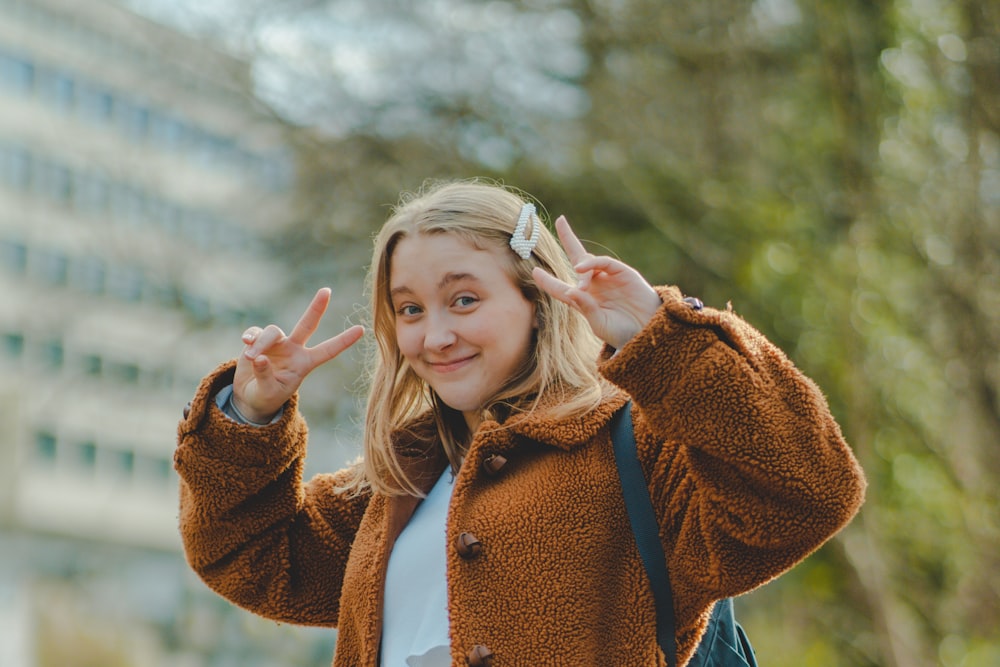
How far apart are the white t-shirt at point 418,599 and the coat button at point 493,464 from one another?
5.3 inches

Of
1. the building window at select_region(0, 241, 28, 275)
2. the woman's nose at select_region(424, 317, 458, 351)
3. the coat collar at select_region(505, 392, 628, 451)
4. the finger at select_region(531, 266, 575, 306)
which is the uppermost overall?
the building window at select_region(0, 241, 28, 275)

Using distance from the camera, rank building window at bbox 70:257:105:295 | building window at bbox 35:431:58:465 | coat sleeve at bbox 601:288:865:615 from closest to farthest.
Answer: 1. coat sleeve at bbox 601:288:865:615
2. building window at bbox 70:257:105:295
3. building window at bbox 35:431:58:465

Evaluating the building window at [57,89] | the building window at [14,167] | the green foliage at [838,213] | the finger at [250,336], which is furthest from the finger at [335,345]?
the building window at [14,167]

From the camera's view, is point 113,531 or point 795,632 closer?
point 795,632

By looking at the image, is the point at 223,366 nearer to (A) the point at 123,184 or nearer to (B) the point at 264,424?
(B) the point at 264,424

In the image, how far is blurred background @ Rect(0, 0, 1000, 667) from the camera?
5.54 meters

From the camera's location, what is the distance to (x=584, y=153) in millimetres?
7023

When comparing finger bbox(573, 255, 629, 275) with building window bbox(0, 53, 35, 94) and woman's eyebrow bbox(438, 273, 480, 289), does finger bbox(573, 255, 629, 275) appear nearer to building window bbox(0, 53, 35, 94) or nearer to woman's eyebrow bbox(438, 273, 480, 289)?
woman's eyebrow bbox(438, 273, 480, 289)

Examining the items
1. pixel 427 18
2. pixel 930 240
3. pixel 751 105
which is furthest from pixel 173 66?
pixel 930 240

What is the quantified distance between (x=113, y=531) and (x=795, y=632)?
2647 cm

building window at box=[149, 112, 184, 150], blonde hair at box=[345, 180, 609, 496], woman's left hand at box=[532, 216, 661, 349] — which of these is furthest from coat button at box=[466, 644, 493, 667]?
building window at box=[149, 112, 184, 150]

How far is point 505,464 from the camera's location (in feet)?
7.20

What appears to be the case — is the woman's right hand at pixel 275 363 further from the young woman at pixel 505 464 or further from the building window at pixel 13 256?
the building window at pixel 13 256

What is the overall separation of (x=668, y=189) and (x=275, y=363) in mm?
4652
